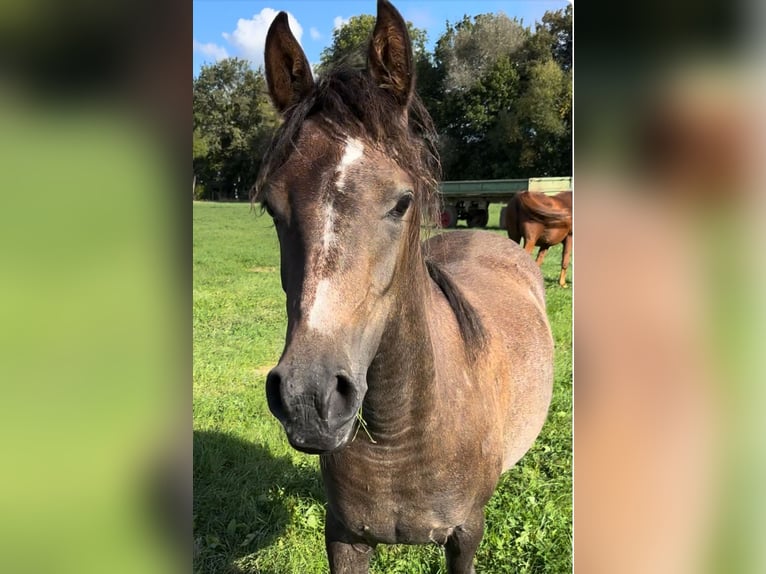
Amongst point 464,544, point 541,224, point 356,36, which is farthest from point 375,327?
point 541,224

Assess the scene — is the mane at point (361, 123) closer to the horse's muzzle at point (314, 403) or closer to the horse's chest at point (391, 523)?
the horse's muzzle at point (314, 403)

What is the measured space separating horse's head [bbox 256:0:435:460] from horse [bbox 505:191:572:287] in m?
2.30

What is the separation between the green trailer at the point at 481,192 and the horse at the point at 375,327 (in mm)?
699

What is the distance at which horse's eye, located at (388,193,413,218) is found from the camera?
125 centimetres

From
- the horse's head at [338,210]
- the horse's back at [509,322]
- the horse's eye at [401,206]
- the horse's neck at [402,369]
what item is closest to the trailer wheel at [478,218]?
the horse's back at [509,322]
